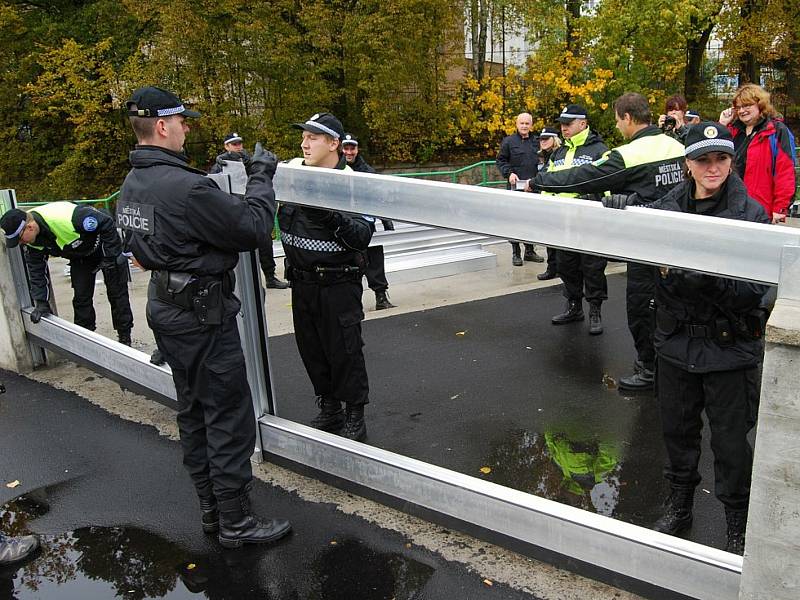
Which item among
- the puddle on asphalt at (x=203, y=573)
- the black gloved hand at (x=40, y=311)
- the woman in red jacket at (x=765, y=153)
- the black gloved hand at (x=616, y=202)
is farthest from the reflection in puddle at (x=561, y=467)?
the black gloved hand at (x=40, y=311)

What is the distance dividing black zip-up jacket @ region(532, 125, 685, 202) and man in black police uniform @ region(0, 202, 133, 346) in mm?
3788

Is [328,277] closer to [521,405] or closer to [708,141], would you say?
[521,405]

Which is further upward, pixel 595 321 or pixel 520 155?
pixel 520 155

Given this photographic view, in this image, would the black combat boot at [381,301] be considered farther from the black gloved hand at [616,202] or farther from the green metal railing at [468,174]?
the green metal railing at [468,174]

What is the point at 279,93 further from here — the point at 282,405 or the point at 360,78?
the point at 282,405

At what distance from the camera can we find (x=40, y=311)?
5875 mm

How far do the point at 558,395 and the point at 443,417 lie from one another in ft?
3.03

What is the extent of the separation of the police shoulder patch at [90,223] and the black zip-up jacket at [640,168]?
12.2ft

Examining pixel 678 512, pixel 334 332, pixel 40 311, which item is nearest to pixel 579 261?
pixel 334 332

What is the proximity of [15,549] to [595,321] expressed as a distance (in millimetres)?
4912

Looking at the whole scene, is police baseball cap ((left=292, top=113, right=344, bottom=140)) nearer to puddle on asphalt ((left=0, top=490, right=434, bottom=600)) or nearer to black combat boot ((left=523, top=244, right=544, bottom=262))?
puddle on asphalt ((left=0, top=490, right=434, bottom=600))

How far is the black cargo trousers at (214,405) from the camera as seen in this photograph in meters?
3.23

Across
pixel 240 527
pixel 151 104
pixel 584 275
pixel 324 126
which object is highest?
pixel 151 104

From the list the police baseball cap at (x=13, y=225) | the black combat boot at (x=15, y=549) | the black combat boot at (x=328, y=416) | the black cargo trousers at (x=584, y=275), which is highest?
the police baseball cap at (x=13, y=225)
